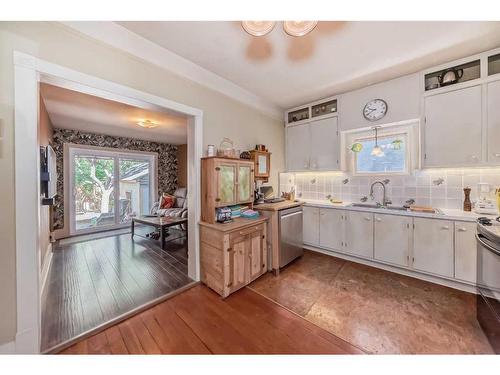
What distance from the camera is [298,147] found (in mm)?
3600

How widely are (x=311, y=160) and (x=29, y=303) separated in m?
3.64

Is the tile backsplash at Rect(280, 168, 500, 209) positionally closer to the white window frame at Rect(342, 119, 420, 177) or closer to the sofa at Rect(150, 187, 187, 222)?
the white window frame at Rect(342, 119, 420, 177)

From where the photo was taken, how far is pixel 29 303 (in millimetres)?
1319

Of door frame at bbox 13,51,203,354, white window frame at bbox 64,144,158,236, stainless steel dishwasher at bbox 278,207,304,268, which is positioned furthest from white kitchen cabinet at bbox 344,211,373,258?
white window frame at bbox 64,144,158,236

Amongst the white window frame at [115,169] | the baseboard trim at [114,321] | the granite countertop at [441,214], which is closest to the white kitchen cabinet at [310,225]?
the granite countertop at [441,214]

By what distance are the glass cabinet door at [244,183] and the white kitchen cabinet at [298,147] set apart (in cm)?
132

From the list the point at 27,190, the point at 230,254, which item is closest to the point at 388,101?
the point at 230,254

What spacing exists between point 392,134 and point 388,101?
483 mm

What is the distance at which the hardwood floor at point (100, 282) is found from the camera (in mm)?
1679

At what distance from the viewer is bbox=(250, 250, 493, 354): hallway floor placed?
1460 millimetres

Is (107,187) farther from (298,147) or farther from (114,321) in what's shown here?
(298,147)

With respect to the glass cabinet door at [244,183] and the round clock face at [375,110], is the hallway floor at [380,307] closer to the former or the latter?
the glass cabinet door at [244,183]
